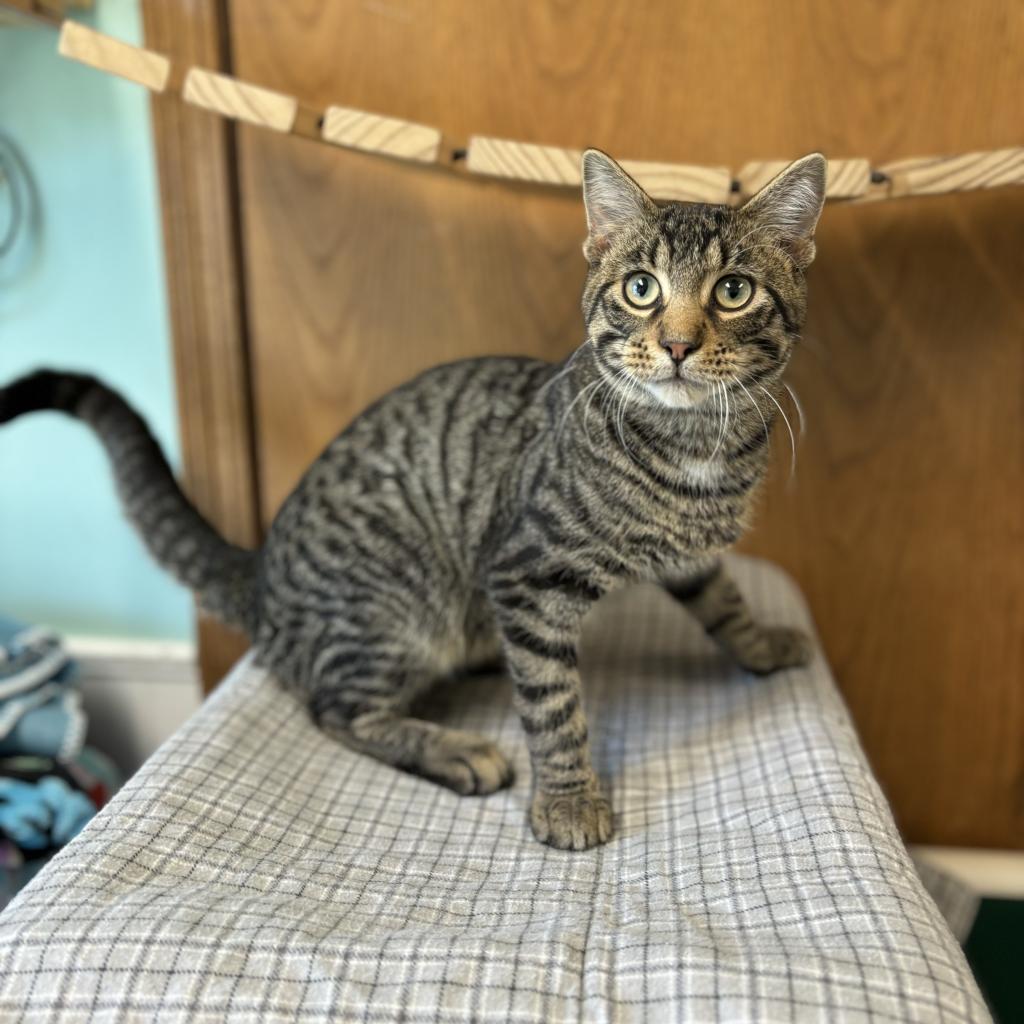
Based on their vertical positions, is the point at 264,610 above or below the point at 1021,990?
above

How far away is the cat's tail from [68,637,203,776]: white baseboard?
0.40m

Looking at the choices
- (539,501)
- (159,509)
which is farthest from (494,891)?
(159,509)

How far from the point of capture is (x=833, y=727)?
41.2 inches

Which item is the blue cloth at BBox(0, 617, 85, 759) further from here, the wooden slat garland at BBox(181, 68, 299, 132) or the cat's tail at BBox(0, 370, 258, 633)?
the wooden slat garland at BBox(181, 68, 299, 132)

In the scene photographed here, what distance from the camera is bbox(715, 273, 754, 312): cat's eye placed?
95 cm

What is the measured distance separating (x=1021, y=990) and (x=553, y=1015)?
3.70 ft

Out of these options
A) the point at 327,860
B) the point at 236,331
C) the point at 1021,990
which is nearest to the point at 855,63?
the point at 236,331

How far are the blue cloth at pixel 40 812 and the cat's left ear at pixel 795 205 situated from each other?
48.0 inches

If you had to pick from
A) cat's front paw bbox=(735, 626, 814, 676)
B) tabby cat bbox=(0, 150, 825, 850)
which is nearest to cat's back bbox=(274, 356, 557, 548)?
tabby cat bbox=(0, 150, 825, 850)

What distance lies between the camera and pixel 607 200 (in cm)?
99

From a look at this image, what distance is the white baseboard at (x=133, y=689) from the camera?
1.69 m

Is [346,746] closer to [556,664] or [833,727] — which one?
[556,664]

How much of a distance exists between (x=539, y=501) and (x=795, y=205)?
0.41 m

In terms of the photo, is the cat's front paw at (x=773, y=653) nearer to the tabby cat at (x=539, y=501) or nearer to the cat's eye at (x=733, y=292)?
the tabby cat at (x=539, y=501)
